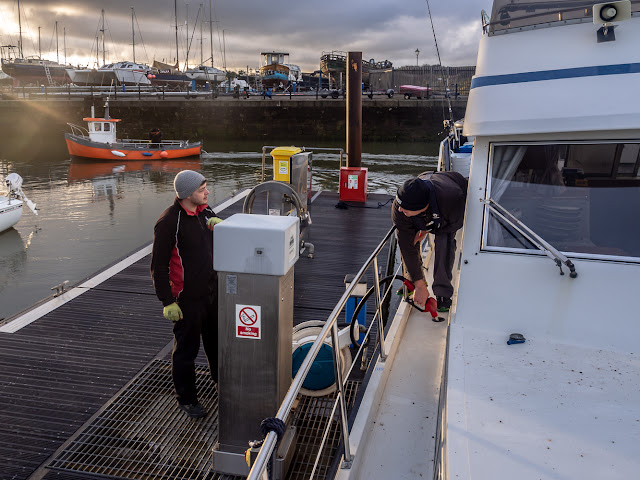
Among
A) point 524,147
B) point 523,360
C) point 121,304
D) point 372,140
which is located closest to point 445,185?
point 524,147

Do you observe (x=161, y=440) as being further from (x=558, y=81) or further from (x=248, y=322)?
(x=558, y=81)

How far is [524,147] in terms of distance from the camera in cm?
351

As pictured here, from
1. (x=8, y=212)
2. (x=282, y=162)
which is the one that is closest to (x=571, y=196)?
(x=282, y=162)

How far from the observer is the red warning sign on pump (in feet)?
10.1

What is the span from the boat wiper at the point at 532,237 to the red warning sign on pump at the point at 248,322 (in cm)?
166

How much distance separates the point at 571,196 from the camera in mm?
3387

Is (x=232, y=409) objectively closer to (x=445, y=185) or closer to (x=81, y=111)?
(x=445, y=185)

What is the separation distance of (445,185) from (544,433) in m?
2.08

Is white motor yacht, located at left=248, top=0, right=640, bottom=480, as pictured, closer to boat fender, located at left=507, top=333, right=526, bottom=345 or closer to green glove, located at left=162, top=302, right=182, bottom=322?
boat fender, located at left=507, top=333, right=526, bottom=345

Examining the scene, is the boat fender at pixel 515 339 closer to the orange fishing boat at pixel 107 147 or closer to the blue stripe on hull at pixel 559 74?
the blue stripe on hull at pixel 559 74

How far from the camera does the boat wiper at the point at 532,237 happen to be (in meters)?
3.25

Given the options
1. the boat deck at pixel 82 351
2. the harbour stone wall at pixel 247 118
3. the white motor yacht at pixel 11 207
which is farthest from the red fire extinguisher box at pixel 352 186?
the harbour stone wall at pixel 247 118

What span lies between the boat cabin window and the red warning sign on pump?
1.57m

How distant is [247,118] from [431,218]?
39.6 metres
